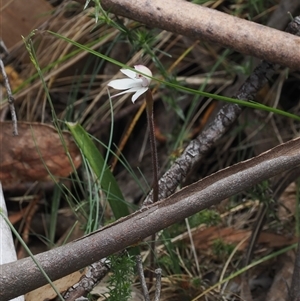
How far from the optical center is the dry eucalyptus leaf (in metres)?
1.50

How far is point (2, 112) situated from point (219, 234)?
2.45ft

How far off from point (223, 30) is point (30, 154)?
67cm

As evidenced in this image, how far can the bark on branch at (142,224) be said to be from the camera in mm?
871

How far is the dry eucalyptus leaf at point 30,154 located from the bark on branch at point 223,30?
516 mm

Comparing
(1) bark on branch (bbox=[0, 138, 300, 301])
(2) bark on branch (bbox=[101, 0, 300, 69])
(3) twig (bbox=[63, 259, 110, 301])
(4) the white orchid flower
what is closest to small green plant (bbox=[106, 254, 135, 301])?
(3) twig (bbox=[63, 259, 110, 301])

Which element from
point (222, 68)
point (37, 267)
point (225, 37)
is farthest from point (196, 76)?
point (37, 267)

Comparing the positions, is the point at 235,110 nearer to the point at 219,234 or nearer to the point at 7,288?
the point at 219,234

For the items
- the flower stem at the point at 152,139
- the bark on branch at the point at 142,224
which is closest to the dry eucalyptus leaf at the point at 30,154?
the flower stem at the point at 152,139

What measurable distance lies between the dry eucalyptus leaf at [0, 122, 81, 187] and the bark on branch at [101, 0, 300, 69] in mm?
516

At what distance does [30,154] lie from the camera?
1.53m

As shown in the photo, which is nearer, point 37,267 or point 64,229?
point 37,267

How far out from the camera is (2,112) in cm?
175

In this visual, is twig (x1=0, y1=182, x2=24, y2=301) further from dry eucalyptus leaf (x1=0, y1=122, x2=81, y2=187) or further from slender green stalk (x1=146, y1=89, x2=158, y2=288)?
dry eucalyptus leaf (x1=0, y1=122, x2=81, y2=187)

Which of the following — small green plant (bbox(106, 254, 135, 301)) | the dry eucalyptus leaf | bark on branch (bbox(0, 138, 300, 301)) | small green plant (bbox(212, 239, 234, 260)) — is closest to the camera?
bark on branch (bbox(0, 138, 300, 301))
